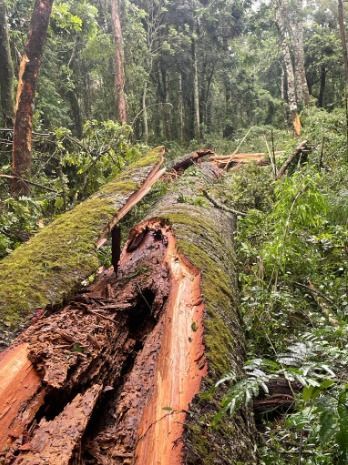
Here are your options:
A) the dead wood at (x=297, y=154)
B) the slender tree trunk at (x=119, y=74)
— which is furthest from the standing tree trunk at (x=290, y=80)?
the dead wood at (x=297, y=154)

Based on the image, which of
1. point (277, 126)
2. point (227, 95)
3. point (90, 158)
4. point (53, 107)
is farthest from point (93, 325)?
point (227, 95)

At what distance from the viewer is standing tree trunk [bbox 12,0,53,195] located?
5668 mm

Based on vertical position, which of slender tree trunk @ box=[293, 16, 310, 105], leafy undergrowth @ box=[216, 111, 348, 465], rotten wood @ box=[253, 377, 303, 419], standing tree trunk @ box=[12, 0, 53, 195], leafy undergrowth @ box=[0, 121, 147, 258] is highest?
slender tree trunk @ box=[293, 16, 310, 105]

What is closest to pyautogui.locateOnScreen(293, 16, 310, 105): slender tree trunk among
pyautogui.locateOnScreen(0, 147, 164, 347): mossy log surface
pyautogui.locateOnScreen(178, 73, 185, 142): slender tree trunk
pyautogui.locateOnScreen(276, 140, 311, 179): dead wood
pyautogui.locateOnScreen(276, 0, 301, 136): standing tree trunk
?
pyautogui.locateOnScreen(276, 0, 301, 136): standing tree trunk

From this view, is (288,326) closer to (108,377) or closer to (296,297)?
(296,297)

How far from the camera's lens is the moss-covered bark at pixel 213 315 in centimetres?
181

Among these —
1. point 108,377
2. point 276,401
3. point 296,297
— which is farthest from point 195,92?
point 108,377

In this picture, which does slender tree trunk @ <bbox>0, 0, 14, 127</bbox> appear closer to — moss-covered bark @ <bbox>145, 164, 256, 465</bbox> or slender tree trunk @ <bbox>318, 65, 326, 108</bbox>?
moss-covered bark @ <bbox>145, 164, 256, 465</bbox>

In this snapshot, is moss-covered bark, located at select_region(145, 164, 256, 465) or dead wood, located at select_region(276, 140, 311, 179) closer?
moss-covered bark, located at select_region(145, 164, 256, 465)

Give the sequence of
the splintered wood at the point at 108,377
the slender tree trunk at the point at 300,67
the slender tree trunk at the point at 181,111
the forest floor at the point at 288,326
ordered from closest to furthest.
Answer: the forest floor at the point at 288,326 → the splintered wood at the point at 108,377 → the slender tree trunk at the point at 300,67 → the slender tree trunk at the point at 181,111

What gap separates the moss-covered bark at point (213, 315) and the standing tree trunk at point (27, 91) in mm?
2008

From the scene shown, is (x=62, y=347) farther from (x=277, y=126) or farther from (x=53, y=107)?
(x=277, y=126)

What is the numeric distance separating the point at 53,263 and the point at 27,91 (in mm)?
3552

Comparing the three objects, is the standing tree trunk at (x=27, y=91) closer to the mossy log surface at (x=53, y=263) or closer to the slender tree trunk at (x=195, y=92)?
the mossy log surface at (x=53, y=263)
